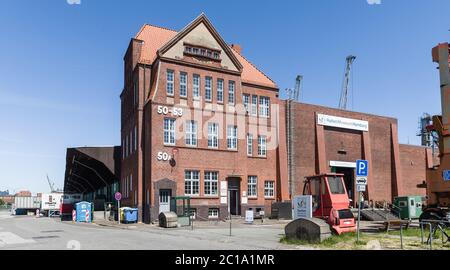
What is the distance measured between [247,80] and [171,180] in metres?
12.7

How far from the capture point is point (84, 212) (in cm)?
4003

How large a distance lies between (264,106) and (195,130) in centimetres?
903

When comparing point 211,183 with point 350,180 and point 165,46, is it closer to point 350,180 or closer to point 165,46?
point 165,46

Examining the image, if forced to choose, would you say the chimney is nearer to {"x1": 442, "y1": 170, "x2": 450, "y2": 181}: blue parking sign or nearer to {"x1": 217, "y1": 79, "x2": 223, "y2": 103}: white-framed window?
{"x1": 217, "y1": 79, "x2": 223, "y2": 103}: white-framed window

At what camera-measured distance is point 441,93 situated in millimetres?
19391

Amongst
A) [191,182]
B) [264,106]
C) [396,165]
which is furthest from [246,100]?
[396,165]

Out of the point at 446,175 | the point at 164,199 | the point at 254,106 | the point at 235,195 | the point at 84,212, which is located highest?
the point at 254,106

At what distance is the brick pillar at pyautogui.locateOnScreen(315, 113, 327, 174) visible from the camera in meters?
44.3

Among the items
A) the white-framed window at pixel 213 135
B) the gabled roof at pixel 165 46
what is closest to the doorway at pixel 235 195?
the white-framed window at pixel 213 135

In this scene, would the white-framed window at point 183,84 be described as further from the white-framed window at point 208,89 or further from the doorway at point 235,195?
the doorway at point 235,195

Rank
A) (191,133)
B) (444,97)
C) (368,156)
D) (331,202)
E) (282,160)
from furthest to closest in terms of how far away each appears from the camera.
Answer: (368,156) → (282,160) → (191,133) → (444,97) → (331,202)

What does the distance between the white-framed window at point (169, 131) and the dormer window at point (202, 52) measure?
5.90m

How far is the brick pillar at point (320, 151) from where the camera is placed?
44344 mm
